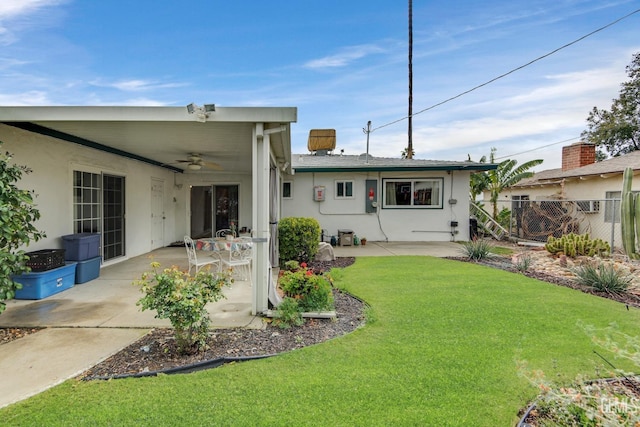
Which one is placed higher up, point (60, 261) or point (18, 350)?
point (60, 261)

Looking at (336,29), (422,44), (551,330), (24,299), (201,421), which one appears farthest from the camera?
(422,44)

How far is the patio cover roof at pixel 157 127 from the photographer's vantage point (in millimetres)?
4090

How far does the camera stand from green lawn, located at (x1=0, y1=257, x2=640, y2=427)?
2.27 meters

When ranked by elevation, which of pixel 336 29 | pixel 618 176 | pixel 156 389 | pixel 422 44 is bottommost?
pixel 156 389

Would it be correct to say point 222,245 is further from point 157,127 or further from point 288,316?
point 288,316

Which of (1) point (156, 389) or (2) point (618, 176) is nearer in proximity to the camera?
(1) point (156, 389)

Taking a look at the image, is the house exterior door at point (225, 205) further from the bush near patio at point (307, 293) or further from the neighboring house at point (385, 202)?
the bush near patio at point (307, 293)

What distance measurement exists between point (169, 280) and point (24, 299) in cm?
355

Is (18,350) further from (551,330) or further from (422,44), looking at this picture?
(422,44)

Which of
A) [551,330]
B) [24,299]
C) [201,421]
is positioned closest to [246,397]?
[201,421]

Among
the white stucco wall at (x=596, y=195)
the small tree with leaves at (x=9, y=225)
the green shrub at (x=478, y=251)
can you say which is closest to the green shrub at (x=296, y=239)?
the green shrub at (x=478, y=251)

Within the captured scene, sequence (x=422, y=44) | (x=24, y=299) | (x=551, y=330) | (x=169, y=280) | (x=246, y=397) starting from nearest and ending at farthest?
(x=246, y=397) < (x=169, y=280) < (x=551, y=330) < (x=24, y=299) < (x=422, y=44)

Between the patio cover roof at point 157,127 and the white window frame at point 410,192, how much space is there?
571 centimetres

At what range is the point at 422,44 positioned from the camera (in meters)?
18.8
